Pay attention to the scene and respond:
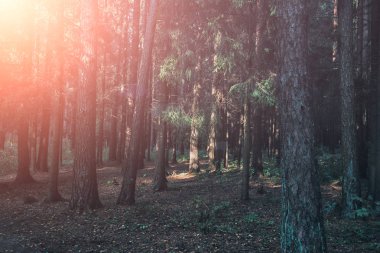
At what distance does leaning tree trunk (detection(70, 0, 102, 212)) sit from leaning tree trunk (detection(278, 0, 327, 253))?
7438mm

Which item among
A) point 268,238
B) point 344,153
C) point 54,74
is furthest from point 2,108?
point 344,153

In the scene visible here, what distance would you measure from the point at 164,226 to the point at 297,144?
566 cm

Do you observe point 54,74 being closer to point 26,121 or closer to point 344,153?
point 26,121

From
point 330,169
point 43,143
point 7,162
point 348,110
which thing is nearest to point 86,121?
point 348,110

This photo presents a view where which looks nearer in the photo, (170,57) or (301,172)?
(301,172)

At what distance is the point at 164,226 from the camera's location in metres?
10.0

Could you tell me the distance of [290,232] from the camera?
577cm

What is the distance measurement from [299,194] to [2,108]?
15.4 m

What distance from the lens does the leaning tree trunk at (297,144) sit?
5.66 m

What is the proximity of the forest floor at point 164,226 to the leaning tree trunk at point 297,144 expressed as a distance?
229cm

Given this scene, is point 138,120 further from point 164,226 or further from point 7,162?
point 7,162

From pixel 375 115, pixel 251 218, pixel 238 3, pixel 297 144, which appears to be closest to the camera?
pixel 297 144

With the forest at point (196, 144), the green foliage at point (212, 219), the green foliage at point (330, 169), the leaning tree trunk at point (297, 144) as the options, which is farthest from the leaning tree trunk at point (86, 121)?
the green foliage at point (330, 169)

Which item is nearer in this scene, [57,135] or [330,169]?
[57,135]
